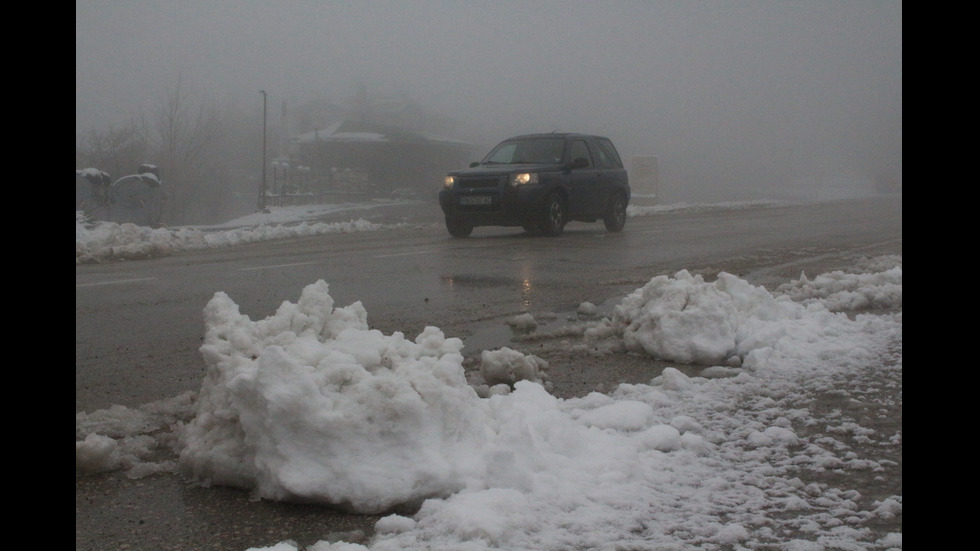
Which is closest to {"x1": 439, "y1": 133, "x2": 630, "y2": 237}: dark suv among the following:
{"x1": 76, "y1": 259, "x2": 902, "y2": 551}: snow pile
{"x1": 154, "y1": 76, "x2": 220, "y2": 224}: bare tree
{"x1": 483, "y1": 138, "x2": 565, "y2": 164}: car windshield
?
{"x1": 483, "y1": 138, "x2": 565, "y2": 164}: car windshield

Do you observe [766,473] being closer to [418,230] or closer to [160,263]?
[160,263]

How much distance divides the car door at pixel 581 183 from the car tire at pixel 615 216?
53 centimetres

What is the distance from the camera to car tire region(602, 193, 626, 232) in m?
16.5

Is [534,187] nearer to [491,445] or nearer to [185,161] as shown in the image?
[491,445]

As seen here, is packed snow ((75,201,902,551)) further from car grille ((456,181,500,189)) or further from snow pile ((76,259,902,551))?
car grille ((456,181,500,189))

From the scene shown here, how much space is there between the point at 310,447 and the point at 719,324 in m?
2.98

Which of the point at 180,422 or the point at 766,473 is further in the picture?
the point at 180,422

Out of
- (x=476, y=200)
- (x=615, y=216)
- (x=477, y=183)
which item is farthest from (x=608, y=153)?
(x=476, y=200)

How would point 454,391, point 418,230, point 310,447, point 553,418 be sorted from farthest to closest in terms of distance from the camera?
point 418,230 → point 553,418 → point 454,391 → point 310,447

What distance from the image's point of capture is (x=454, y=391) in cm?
329

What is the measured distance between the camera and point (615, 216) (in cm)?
1656

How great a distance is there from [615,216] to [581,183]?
1357 millimetres
